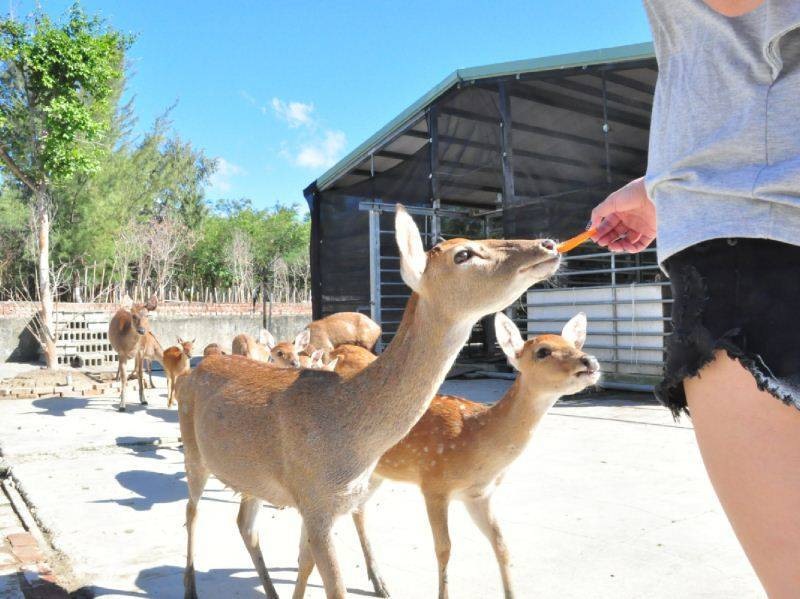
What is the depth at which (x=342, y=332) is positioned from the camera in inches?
436

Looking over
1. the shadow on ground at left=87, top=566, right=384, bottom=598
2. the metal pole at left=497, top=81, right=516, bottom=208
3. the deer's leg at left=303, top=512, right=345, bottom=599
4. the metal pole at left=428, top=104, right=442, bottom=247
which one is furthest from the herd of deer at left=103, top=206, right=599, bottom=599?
the metal pole at left=428, top=104, right=442, bottom=247

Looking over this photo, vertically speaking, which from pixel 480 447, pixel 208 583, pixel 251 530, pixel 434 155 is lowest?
pixel 208 583

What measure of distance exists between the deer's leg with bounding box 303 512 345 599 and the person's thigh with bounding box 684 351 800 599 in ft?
6.44

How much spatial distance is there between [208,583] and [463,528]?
175 centimetres

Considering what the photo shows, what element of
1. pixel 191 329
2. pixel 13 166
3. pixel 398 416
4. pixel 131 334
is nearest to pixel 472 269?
pixel 398 416

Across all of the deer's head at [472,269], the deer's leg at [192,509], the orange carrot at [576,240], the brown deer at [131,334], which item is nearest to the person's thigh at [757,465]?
the orange carrot at [576,240]

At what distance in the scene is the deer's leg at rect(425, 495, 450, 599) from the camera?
353 cm

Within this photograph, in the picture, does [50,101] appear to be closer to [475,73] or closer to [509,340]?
[475,73]

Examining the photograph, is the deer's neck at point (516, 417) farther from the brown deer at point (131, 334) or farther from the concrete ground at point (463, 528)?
the brown deer at point (131, 334)

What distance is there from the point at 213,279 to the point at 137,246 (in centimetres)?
1258

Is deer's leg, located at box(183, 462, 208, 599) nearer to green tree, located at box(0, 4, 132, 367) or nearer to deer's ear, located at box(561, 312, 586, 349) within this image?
deer's ear, located at box(561, 312, 586, 349)

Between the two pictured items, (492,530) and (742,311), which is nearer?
(742,311)

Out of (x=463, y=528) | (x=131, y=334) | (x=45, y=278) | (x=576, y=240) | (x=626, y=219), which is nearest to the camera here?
(x=626, y=219)

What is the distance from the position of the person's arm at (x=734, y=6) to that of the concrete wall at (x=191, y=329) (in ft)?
58.7
